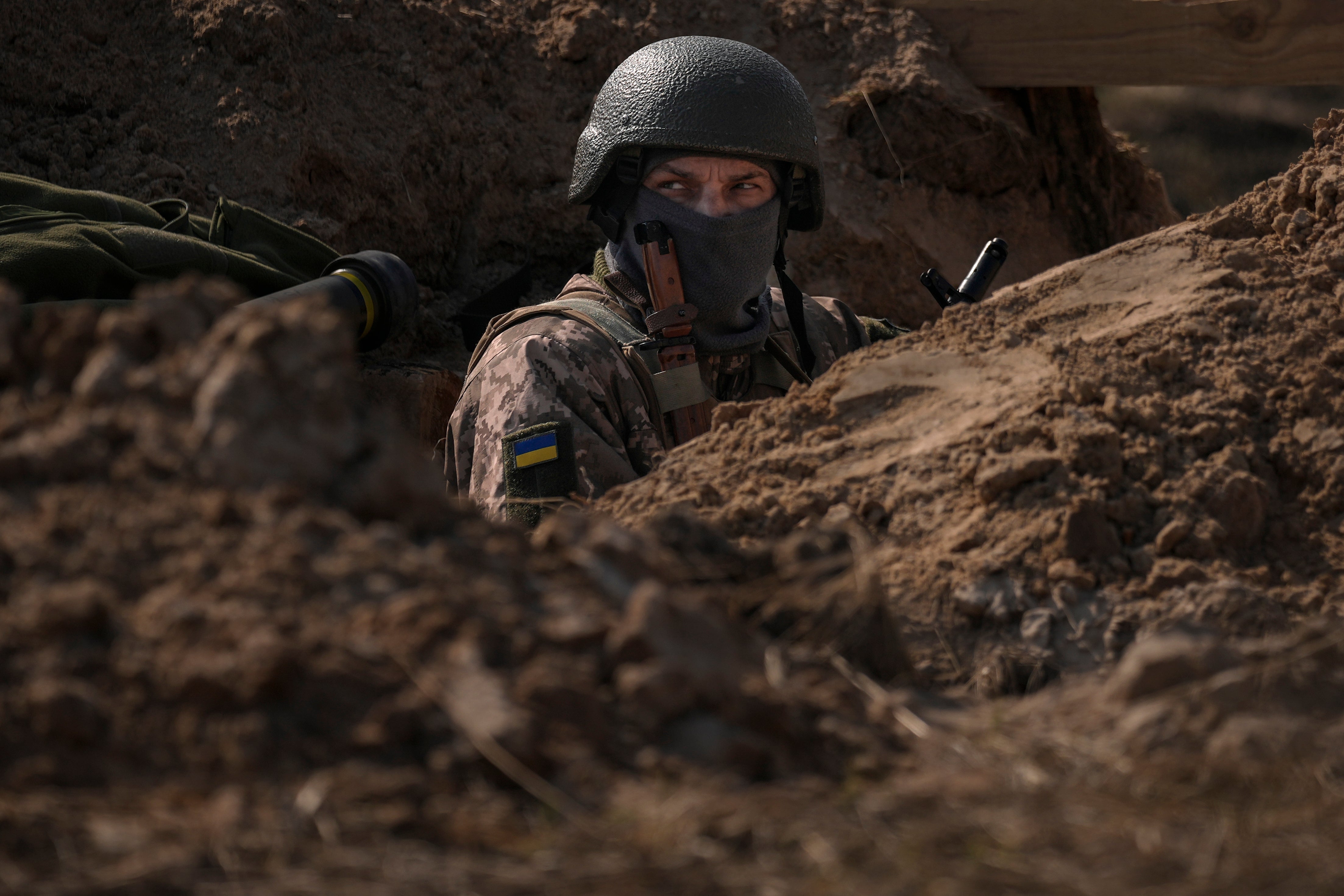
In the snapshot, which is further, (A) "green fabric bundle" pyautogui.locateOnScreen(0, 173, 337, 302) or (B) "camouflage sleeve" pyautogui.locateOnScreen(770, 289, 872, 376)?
(B) "camouflage sleeve" pyautogui.locateOnScreen(770, 289, 872, 376)

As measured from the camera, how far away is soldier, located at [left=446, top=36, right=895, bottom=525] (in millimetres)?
2832

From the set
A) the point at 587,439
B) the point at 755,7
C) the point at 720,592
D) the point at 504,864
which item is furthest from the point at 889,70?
the point at 504,864

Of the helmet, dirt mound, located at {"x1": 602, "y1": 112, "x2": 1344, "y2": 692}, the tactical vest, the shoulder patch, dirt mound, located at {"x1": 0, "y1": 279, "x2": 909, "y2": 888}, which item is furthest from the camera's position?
the helmet

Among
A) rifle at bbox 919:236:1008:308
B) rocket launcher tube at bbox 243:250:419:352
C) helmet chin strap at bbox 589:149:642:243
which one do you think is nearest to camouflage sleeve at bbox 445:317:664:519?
rocket launcher tube at bbox 243:250:419:352

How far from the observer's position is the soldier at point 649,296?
2.83m

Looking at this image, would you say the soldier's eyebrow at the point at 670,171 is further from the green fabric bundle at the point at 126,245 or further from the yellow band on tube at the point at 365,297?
the green fabric bundle at the point at 126,245

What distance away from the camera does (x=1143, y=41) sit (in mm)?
4547

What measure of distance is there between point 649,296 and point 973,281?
3.57ft

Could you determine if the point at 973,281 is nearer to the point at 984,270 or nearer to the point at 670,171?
the point at 984,270

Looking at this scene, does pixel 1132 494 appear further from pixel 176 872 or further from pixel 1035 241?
pixel 1035 241

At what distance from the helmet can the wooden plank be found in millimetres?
1714

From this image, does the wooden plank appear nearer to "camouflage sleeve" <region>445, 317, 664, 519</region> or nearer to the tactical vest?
the tactical vest

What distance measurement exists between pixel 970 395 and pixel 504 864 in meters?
1.40

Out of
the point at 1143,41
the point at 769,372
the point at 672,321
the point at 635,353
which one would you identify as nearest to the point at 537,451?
the point at 635,353
